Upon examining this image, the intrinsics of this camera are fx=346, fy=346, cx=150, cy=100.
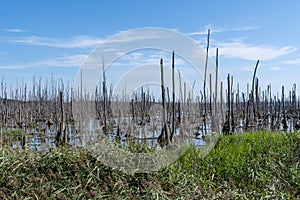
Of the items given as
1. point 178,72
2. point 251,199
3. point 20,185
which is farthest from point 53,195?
point 178,72

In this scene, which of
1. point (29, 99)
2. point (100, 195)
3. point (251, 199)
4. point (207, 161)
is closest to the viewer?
point (100, 195)

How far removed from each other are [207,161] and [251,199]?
4.29ft

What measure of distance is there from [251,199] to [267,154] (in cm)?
196

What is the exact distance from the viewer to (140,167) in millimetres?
3273

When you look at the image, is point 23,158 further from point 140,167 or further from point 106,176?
point 140,167

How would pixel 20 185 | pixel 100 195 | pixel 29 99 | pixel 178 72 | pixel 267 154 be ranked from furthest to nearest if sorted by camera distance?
pixel 29 99 → pixel 178 72 → pixel 267 154 → pixel 20 185 → pixel 100 195

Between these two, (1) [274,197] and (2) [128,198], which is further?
(1) [274,197]

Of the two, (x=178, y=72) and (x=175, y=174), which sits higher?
(x=178, y=72)

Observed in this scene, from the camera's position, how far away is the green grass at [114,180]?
9.75 feet

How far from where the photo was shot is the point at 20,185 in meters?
3.09

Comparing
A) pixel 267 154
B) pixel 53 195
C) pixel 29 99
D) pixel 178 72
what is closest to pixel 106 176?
pixel 53 195

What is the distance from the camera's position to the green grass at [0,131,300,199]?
9.75 ft

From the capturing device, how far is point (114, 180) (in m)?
3.15

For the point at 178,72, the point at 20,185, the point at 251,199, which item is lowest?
the point at 251,199
